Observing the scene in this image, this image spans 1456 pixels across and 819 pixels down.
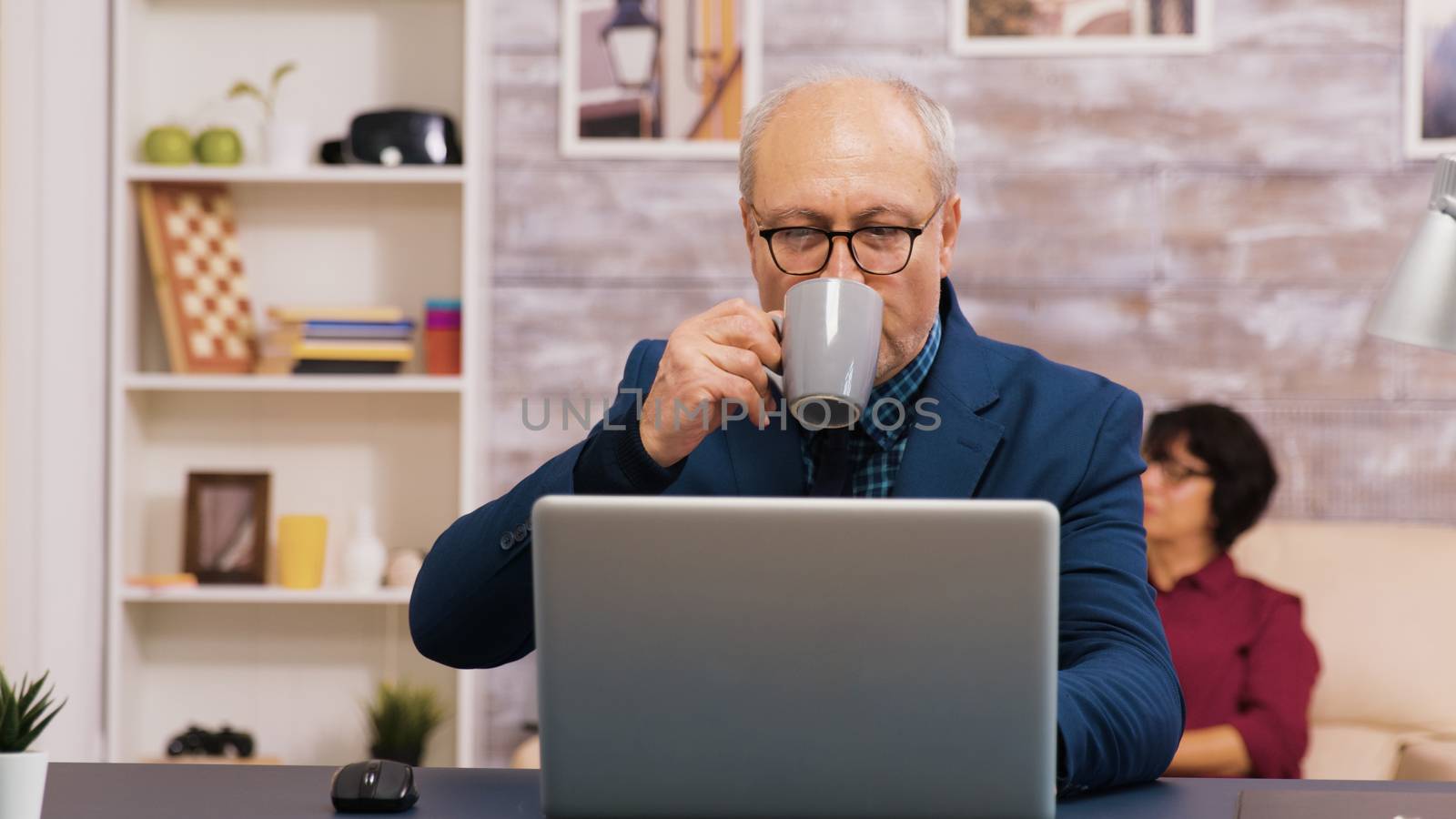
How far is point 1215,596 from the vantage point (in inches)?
110

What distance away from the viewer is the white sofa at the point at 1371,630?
2.73 meters

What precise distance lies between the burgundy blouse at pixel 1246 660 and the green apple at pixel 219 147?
2.17 metres

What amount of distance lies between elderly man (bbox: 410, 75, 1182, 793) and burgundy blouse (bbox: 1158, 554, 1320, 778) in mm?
1330

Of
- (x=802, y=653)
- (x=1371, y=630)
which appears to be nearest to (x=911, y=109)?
(x=802, y=653)

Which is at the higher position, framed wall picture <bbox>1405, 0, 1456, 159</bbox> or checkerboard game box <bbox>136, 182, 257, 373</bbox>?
framed wall picture <bbox>1405, 0, 1456, 159</bbox>

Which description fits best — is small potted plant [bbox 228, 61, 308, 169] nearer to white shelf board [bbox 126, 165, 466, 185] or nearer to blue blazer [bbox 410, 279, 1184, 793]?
white shelf board [bbox 126, 165, 466, 185]

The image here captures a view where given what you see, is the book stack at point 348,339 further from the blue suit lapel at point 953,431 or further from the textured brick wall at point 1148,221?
the blue suit lapel at point 953,431

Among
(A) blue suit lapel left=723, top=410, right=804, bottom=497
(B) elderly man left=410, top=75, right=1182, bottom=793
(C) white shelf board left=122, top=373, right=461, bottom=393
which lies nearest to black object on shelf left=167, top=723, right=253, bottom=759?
(C) white shelf board left=122, top=373, right=461, bottom=393

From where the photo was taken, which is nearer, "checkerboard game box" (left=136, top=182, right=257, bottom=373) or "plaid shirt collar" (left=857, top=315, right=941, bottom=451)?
"plaid shirt collar" (left=857, top=315, right=941, bottom=451)

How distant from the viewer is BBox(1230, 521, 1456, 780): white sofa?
273 centimetres

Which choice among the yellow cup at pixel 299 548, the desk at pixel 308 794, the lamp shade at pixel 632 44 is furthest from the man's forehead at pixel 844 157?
the yellow cup at pixel 299 548

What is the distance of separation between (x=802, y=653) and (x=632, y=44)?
2.67 metres

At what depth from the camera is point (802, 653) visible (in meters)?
0.79

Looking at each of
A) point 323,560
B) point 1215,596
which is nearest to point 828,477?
point 1215,596
